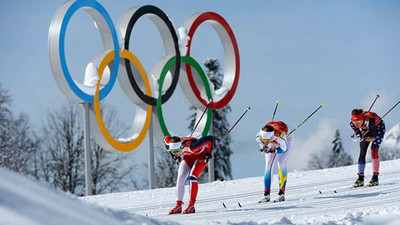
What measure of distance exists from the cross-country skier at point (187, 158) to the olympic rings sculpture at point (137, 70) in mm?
7222

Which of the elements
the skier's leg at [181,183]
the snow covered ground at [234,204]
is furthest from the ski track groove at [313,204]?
the skier's leg at [181,183]

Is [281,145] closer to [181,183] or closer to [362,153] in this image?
[181,183]

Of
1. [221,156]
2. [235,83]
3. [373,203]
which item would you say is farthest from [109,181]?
[373,203]

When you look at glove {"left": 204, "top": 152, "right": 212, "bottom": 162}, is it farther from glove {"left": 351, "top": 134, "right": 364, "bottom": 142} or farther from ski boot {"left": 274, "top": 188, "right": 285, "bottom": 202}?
glove {"left": 351, "top": 134, "right": 364, "bottom": 142}

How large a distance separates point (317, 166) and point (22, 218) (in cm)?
5385

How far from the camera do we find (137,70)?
67.1ft

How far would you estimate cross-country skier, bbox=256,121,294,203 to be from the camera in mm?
11562

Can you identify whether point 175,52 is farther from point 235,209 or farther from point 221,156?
point 221,156

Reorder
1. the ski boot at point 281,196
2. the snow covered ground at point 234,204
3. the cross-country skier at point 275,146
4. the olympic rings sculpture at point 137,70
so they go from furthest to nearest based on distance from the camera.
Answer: the olympic rings sculpture at point 137,70, the ski boot at point 281,196, the cross-country skier at point 275,146, the snow covered ground at point 234,204

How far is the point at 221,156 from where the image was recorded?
123 ft

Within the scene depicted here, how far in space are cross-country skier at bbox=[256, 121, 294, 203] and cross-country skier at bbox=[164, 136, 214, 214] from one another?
110 centimetres

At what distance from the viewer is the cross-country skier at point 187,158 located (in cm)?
1091

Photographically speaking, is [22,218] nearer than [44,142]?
Yes

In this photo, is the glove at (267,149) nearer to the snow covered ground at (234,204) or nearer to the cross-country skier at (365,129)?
the snow covered ground at (234,204)
